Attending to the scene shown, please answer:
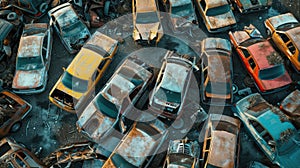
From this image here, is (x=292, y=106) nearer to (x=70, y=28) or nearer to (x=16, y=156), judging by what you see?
(x=70, y=28)

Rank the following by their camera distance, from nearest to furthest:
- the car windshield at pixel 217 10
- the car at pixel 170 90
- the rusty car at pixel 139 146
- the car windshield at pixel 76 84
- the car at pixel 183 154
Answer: the car at pixel 183 154 < the rusty car at pixel 139 146 < the car at pixel 170 90 < the car windshield at pixel 76 84 < the car windshield at pixel 217 10

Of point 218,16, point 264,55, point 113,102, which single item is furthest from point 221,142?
point 218,16

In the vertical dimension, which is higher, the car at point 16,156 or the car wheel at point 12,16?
the car wheel at point 12,16

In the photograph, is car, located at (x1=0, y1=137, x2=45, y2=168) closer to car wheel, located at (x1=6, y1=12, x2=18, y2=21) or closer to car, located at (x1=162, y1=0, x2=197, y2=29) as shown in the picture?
car wheel, located at (x1=6, y1=12, x2=18, y2=21)

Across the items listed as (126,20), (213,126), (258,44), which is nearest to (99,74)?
(126,20)

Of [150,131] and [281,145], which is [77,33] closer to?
[150,131]

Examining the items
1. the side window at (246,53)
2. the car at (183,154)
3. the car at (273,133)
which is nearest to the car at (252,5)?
the side window at (246,53)

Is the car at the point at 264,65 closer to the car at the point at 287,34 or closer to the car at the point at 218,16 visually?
the car at the point at 287,34
